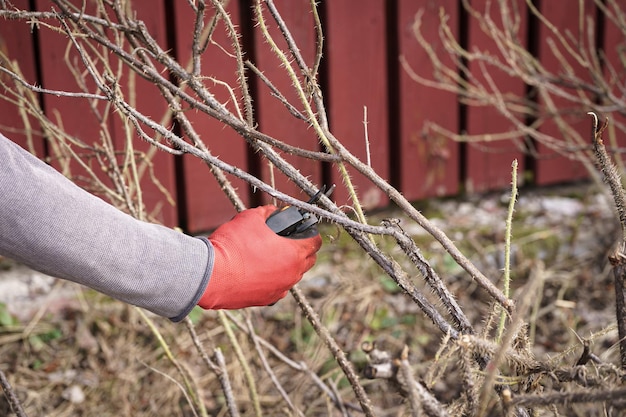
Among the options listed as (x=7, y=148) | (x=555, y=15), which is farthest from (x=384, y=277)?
(x=7, y=148)

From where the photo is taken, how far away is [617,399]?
1.06 m

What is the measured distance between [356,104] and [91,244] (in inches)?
95.2

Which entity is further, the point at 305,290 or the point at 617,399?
the point at 305,290

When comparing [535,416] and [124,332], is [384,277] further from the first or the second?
[535,416]

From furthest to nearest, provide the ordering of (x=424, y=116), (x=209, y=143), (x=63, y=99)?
(x=424, y=116) < (x=209, y=143) < (x=63, y=99)

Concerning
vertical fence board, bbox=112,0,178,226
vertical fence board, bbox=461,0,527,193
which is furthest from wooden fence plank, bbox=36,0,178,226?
vertical fence board, bbox=461,0,527,193

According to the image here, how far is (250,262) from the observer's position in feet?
4.98

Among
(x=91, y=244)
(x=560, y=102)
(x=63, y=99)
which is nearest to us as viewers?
(x=91, y=244)

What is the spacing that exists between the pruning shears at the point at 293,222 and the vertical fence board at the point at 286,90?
5.61ft

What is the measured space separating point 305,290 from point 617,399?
2282mm

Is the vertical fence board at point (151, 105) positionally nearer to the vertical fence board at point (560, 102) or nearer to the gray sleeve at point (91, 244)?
the gray sleeve at point (91, 244)

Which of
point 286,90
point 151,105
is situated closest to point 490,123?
point 286,90

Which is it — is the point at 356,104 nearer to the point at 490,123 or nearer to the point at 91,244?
the point at 490,123

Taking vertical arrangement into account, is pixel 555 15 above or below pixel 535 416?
above
